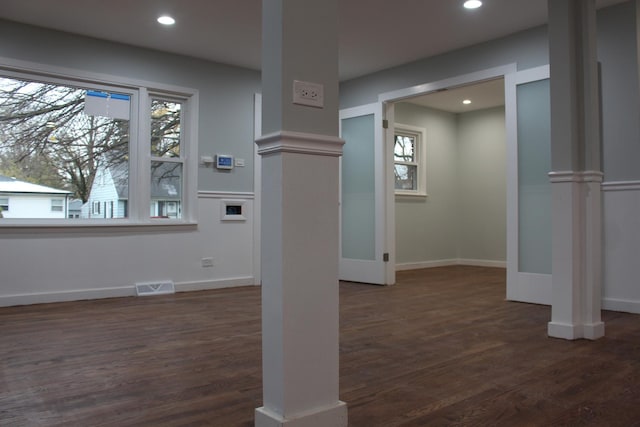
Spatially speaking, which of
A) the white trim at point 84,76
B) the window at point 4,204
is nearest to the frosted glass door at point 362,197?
the white trim at point 84,76

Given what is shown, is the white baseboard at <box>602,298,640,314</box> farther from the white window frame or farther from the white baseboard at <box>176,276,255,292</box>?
the white window frame

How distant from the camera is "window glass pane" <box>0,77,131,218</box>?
4461 millimetres

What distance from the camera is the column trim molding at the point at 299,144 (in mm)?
1644

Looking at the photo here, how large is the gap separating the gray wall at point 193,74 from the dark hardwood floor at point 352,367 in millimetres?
1917

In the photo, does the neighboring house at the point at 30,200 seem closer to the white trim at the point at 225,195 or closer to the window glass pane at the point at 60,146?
the window glass pane at the point at 60,146

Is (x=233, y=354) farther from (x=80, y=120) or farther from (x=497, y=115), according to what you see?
(x=497, y=115)

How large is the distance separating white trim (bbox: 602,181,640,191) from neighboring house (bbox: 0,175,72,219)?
468 centimetres

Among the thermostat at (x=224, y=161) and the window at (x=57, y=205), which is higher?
the thermostat at (x=224, y=161)

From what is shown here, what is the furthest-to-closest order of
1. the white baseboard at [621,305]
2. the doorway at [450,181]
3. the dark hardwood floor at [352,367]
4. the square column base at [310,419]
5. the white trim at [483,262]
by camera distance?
the white trim at [483,262]
the doorway at [450,181]
the white baseboard at [621,305]
the dark hardwood floor at [352,367]
the square column base at [310,419]

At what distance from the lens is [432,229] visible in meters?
7.83

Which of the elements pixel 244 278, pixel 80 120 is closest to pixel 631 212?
pixel 244 278

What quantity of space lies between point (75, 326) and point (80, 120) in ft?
7.01

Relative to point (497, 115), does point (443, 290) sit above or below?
below

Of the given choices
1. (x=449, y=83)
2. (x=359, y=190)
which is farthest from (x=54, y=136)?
(x=449, y=83)
